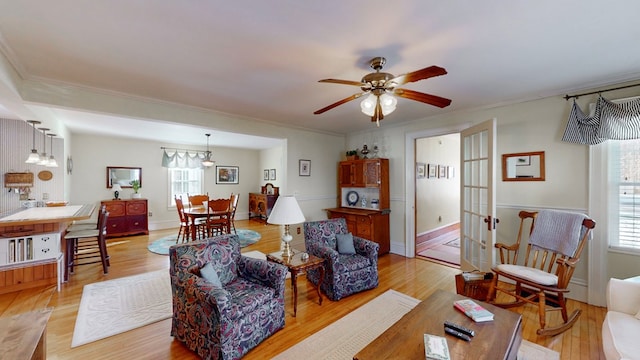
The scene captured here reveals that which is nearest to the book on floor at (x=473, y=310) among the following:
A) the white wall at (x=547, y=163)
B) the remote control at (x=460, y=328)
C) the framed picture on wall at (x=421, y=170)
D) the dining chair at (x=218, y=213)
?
→ the remote control at (x=460, y=328)

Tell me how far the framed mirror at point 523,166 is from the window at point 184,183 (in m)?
7.45

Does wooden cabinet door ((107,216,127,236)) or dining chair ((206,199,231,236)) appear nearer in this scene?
dining chair ((206,199,231,236))

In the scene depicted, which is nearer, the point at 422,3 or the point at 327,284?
the point at 422,3

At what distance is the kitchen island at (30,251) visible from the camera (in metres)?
2.98

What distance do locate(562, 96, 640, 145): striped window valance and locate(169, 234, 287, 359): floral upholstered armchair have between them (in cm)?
354

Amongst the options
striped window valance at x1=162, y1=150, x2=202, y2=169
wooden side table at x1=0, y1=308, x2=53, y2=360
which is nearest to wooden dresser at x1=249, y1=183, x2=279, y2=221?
striped window valance at x1=162, y1=150, x2=202, y2=169

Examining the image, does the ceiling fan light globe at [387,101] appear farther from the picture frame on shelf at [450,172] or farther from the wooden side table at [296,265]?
the picture frame on shelf at [450,172]

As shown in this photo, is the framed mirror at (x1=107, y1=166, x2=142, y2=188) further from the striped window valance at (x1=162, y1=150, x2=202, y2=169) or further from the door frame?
the door frame

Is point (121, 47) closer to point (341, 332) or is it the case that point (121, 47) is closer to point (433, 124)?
point (341, 332)

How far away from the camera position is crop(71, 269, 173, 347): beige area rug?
90.6 inches

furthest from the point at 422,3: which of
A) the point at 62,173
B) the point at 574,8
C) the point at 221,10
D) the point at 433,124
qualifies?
the point at 62,173

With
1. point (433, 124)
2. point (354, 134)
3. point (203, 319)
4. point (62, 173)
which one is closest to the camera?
point (203, 319)

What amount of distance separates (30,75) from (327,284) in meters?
3.74

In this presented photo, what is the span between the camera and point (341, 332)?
7.43 ft
